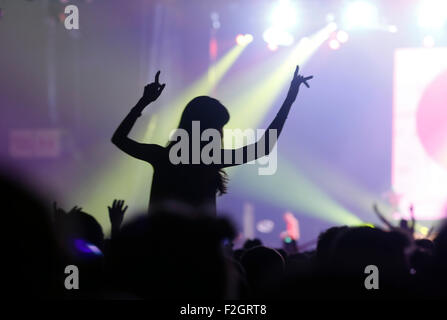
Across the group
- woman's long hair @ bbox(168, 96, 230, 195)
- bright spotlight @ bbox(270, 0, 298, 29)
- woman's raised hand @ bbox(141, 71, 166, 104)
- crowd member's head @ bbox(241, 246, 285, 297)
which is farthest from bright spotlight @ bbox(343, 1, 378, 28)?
crowd member's head @ bbox(241, 246, 285, 297)

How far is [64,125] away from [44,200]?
241 inches

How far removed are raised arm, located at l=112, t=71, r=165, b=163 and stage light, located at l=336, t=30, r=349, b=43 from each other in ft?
21.9

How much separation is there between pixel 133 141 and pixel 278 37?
20.9 feet

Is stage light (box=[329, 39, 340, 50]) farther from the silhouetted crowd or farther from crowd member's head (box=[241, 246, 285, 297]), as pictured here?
the silhouetted crowd

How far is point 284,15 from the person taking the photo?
752 centimetres

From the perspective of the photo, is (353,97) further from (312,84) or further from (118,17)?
(118,17)

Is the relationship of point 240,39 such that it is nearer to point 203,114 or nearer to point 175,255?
point 203,114

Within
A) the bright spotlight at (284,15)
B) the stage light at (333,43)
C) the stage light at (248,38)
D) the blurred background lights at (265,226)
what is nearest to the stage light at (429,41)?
the stage light at (333,43)

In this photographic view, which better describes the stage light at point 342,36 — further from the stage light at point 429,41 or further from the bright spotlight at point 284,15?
the stage light at point 429,41

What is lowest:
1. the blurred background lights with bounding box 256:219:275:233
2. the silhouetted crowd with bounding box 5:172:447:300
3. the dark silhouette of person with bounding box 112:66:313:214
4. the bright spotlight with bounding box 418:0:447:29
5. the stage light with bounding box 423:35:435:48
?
the silhouetted crowd with bounding box 5:172:447:300

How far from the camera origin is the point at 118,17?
6.97 metres

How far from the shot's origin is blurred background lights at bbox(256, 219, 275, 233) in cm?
873

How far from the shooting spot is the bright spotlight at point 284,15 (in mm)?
7438
